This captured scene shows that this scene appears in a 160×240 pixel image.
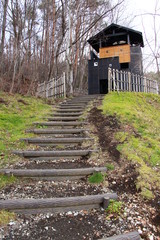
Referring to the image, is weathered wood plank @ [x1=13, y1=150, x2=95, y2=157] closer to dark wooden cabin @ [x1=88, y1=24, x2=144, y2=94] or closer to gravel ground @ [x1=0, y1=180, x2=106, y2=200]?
gravel ground @ [x1=0, y1=180, x2=106, y2=200]

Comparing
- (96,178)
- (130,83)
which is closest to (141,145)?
(96,178)

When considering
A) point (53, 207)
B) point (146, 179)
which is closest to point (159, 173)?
point (146, 179)

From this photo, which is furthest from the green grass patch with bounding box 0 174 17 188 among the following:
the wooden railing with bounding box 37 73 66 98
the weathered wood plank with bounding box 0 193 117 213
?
the wooden railing with bounding box 37 73 66 98

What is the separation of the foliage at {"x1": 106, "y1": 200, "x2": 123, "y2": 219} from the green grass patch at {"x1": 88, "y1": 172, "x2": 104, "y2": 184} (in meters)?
0.57

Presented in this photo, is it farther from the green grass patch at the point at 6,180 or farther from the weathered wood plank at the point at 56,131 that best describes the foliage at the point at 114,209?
the weathered wood plank at the point at 56,131

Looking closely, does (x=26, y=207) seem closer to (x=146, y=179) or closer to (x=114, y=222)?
(x=114, y=222)

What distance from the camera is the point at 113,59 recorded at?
43.5 ft

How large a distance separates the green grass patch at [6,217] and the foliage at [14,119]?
130 cm

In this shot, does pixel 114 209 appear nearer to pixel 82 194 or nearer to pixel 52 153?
pixel 82 194

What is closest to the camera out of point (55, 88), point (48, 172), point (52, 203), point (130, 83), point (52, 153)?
point (52, 203)

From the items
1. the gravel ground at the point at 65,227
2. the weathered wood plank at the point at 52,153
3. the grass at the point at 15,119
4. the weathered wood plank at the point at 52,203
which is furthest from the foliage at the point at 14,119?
the gravel ground at the point at 65,227

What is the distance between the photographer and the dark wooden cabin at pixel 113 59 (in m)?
13.4

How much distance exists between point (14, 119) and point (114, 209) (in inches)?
175

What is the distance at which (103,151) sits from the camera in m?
4.32
